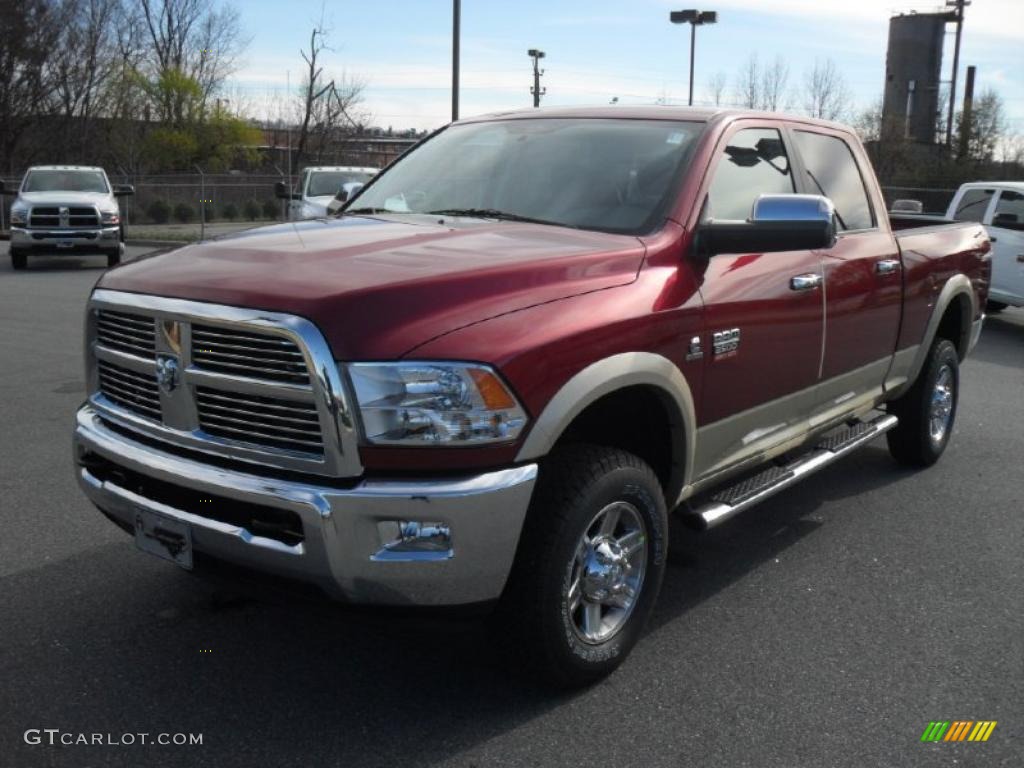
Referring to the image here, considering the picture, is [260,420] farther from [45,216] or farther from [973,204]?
[45,216]

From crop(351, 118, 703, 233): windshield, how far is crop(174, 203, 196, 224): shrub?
33017mm

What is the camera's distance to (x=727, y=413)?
403cm

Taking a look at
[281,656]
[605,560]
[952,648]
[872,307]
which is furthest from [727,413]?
[281,656]

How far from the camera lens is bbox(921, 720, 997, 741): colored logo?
3.24 m

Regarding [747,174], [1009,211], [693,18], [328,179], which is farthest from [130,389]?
[693,18]

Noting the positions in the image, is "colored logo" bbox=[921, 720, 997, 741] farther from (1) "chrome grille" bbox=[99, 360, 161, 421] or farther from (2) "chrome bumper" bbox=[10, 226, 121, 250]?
(2) "chrome bumper" bbox=[10, 226, 121, 250]

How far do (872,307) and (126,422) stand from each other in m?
3.46

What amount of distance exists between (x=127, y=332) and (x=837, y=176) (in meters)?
3.52

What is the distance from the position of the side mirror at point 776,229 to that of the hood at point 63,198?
17481 mm

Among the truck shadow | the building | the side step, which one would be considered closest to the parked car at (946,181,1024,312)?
the side step

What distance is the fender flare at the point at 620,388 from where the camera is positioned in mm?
3080

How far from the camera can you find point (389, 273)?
3160mm

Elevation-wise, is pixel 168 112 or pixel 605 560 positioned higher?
pixel 168 112

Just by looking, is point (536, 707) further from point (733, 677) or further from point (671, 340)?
point (671, 340)
